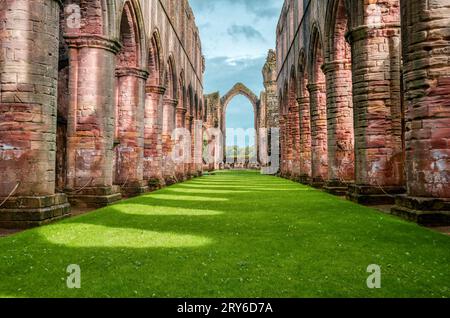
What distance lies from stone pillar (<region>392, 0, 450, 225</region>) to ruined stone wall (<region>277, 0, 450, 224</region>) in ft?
0.05

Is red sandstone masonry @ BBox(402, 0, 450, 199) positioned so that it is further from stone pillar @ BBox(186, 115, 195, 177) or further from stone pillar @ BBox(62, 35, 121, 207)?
stone pillar @ BBox(186, 115, 195, 177)

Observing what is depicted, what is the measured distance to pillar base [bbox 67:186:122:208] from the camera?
323 inches

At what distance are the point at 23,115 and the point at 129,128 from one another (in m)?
5.42

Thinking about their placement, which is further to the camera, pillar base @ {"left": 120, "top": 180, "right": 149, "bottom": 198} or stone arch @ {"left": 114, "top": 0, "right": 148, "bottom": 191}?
pillar base @ {"left": 120, "top": 180, "right": 149, "bottom": 198}

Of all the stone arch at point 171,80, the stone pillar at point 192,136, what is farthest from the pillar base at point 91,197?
the stone pillar at point 192,136

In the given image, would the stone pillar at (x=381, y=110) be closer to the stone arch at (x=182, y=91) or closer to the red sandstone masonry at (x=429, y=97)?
the red sandstone masonry at (x=429, y=97)

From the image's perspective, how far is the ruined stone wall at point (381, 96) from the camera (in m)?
5.79

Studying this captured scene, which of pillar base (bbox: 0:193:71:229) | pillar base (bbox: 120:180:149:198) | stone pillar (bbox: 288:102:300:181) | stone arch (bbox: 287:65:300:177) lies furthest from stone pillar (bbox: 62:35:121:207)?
stone arch (bbox: 287:65:300:177)

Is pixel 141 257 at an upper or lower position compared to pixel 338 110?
lower

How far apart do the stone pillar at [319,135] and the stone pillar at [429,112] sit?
7136 mm
